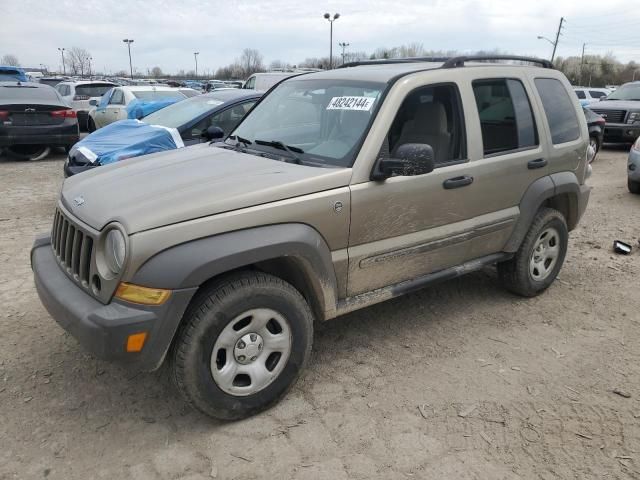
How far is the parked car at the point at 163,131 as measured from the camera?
255 inches

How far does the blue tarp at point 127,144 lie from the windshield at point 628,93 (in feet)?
40.5

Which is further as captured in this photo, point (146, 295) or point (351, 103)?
point (351, 103)

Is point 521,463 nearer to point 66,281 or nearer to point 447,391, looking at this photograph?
point 447,391

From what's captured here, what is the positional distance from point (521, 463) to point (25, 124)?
11.0 m

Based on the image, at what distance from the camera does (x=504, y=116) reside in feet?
13.4

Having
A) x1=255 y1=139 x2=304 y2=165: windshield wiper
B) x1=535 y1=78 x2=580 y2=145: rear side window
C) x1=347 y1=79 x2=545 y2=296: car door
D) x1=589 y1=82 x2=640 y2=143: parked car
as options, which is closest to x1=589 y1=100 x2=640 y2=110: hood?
x1=589 y1=82 x2=640 y2=143: parked car

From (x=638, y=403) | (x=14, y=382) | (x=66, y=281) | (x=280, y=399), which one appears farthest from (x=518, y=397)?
(x=14, y=382)

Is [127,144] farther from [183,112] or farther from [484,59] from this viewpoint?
[484,59]

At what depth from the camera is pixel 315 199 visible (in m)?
2.99

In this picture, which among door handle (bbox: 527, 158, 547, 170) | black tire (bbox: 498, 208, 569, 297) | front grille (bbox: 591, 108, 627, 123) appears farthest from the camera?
front grille (bbox: 591, 108, 627, 123)

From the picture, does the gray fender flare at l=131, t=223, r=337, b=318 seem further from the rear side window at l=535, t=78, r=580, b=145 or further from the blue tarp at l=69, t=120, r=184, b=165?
the blue tarp at l=69, t=120, r=184, b=165

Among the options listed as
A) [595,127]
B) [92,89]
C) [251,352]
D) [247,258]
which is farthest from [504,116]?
[92,89]

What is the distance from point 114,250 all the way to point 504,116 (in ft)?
9.73

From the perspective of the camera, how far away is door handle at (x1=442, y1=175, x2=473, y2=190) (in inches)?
142
